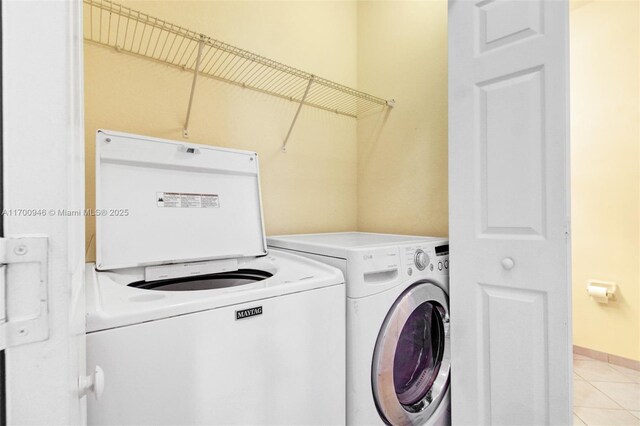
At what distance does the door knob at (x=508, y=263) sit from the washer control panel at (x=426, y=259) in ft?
0.91

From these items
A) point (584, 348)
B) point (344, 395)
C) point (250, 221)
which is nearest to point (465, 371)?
point (344, 395)

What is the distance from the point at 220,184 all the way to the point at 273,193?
1.38ft

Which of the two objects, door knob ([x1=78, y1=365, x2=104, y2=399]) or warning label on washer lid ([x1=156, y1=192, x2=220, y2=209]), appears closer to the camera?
door knob ([x1=78, y1=365, x2=104, y2=399])

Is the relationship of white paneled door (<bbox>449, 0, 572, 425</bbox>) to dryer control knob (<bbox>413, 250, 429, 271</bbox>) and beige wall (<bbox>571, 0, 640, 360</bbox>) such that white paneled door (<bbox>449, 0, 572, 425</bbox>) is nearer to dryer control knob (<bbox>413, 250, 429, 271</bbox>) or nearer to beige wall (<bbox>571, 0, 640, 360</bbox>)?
dryer control knob (<bbox>413, 250, 429, 271</bbox>)

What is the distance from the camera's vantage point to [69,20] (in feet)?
1.47

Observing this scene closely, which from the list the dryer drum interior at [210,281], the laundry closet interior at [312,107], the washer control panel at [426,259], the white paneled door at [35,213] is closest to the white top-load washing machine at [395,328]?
the washer control panel at [426,259]

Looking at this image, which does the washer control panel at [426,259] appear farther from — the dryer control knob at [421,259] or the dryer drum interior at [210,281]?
the dryer drum interior at [210,281]

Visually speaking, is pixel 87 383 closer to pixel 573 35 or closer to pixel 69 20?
pixel 69 20

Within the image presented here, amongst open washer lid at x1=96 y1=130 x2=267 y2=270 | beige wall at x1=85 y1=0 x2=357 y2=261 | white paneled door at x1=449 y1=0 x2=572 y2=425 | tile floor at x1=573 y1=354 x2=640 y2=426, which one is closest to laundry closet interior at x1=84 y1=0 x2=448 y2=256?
beige wall at x1=85 y1=0 x2=357 y2=261

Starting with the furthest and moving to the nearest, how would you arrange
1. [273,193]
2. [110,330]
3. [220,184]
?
[273,193], [220,184], [110,330]

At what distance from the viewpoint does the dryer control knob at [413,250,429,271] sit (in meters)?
1.34

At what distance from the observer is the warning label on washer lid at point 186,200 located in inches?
51.8

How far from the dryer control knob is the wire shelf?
106cm

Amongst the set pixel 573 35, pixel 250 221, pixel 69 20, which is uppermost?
pixel 573 35
